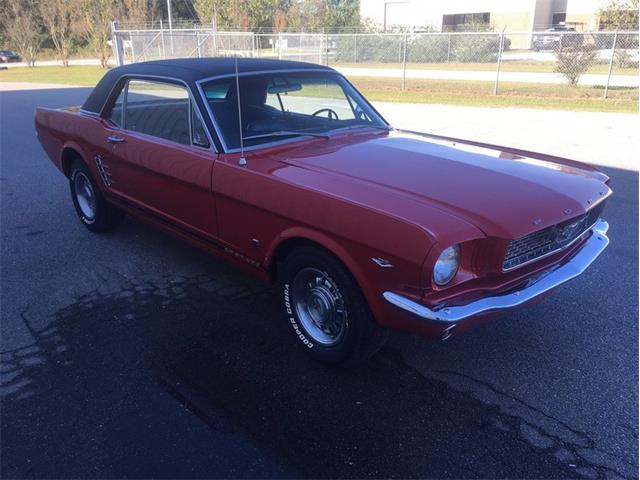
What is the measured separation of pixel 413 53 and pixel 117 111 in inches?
851

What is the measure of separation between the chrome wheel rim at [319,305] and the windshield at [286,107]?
110cm

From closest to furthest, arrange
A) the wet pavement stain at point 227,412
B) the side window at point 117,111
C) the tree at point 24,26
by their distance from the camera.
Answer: the wet pavement stain at point 227,412
the side window at point 117,111
the tree at point 24,26

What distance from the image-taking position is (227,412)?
9.41 ft

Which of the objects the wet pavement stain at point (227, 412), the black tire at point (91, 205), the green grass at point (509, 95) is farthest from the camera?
the green grass at point (509, 95)

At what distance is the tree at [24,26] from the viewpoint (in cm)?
3631

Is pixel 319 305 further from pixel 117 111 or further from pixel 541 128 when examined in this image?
pixel 541 128

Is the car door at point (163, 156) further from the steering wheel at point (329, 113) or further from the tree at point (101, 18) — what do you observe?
the tree at point (101, 18)

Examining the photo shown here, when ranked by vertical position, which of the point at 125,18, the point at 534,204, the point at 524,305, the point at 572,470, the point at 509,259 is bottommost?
the point at 572,470

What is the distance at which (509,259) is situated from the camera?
2881mm

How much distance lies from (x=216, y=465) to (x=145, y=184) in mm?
2553

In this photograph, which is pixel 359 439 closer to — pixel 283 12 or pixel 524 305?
pixel 524 305

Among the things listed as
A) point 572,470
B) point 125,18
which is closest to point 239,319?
point 572,470

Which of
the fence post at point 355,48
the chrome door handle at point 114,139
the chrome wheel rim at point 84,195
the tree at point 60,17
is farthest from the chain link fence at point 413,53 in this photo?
the chrome door handle at point 114,139

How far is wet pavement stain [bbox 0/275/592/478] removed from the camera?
99.7 inches
